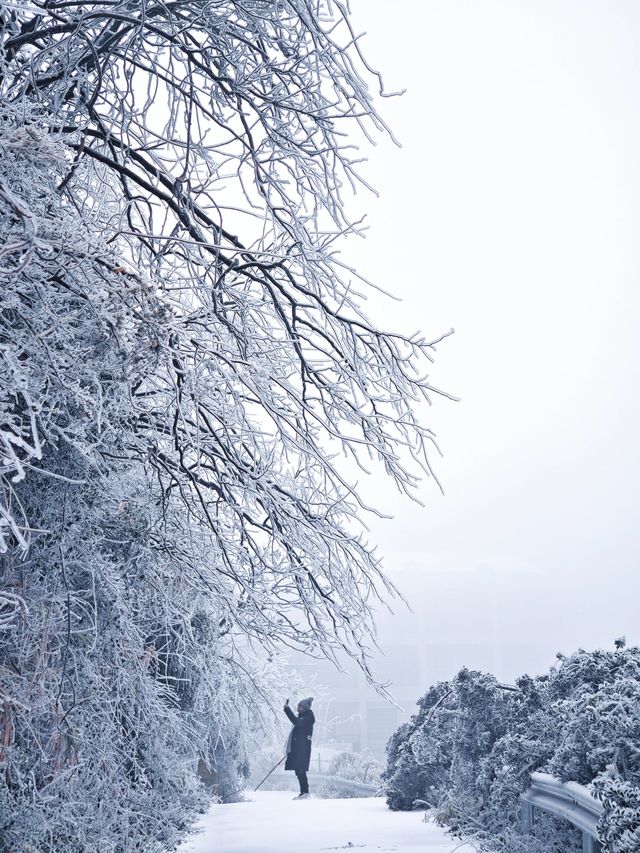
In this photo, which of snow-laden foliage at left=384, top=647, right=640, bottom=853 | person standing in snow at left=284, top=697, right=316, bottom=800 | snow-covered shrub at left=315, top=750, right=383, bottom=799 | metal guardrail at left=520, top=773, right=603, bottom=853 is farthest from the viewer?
snow-covered shrub at left=315, top=750, right=383, bottom=799

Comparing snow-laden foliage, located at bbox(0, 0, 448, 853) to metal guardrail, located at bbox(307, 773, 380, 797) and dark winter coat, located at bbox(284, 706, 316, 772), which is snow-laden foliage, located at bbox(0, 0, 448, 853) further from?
metal guardrail, located at bbox(307, 773, 380, 797)

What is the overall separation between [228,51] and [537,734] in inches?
196

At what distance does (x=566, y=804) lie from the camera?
208 inches

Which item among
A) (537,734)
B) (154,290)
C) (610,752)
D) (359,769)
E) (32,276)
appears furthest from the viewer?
(359,769)

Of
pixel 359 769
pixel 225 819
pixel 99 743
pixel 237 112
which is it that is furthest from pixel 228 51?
pixel 359 769

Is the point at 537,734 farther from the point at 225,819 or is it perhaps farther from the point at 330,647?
the point at 225,819

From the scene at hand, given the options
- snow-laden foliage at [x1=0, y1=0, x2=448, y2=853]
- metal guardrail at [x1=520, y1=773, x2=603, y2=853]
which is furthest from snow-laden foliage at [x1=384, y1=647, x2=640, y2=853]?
snow-laden foliage at [x1=0, y1=0, x2=448, y2=853]

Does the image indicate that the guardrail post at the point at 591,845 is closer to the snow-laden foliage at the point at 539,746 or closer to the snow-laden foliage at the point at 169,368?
the snow-laden foliage at the point at 539,746

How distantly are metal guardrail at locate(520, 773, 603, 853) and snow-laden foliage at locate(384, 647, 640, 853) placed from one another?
80 millimetres

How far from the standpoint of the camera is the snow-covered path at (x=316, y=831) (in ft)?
24.4

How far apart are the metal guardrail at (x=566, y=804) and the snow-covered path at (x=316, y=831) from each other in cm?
111

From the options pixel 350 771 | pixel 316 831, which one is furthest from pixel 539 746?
pixel 350 771

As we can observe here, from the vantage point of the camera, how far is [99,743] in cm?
535

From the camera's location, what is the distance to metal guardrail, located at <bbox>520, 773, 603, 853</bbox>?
470cm
